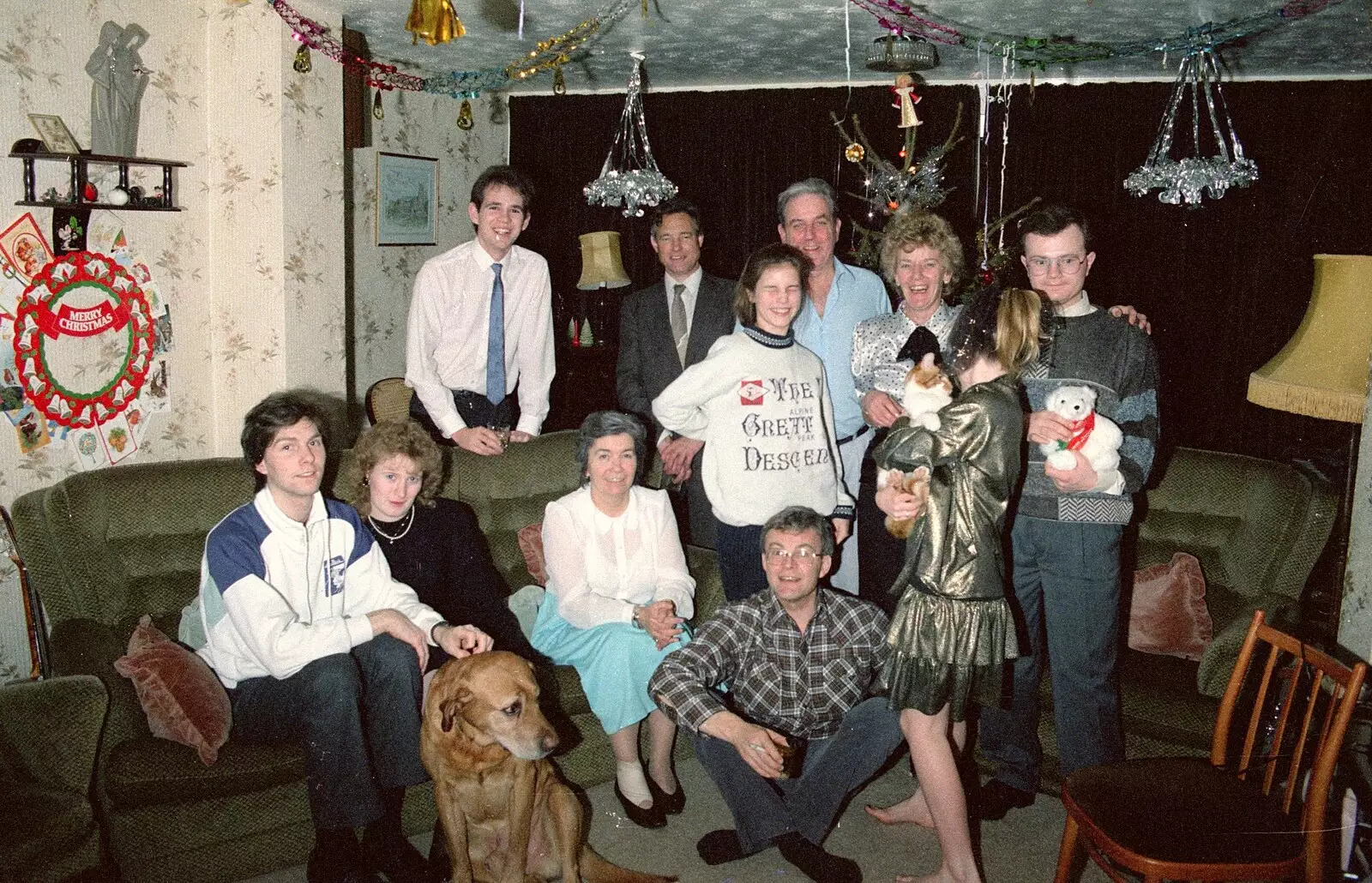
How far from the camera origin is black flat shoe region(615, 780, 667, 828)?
281cm

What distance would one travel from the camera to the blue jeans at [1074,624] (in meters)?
2.47

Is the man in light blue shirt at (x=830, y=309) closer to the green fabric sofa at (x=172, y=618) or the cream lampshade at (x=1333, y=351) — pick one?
the green fabric sofa at (x=172, y=618)

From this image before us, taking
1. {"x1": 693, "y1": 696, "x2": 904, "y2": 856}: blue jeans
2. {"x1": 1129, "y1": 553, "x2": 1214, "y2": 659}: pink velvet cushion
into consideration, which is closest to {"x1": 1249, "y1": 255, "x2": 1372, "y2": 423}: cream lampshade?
{"x1": 1129, "y1": 553, "x2": 1214, "y2": 659}: pink velvet cushion

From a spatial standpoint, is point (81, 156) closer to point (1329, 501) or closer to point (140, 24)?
point (140, 24)

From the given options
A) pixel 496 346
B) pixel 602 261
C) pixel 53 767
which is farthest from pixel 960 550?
pixel 602 261

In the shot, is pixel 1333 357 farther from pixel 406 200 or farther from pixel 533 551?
pixel 406 200

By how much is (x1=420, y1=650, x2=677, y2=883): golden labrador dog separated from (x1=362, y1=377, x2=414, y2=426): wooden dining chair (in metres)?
2.88

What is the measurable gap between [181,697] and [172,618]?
47 cm

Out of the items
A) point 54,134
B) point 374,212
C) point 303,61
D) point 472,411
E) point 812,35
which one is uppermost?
point 812,35

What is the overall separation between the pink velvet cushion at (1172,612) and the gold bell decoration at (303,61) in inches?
127

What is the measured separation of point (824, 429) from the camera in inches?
112

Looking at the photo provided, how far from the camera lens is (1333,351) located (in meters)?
2.60

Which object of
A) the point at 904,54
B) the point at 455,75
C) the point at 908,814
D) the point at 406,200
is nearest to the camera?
the point at 908,814

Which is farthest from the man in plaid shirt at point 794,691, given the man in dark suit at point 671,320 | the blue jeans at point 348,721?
the man in dark suit at point 671,320
